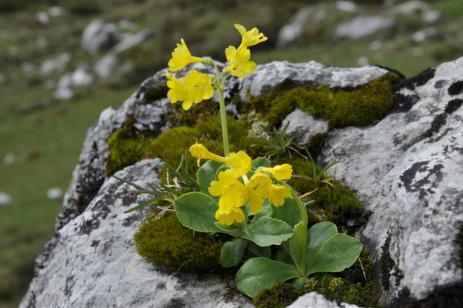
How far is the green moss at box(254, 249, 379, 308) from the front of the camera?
2.91 meters

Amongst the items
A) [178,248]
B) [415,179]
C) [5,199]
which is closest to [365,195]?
[415,179]

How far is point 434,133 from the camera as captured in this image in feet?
11.7

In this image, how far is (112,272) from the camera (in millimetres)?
3430

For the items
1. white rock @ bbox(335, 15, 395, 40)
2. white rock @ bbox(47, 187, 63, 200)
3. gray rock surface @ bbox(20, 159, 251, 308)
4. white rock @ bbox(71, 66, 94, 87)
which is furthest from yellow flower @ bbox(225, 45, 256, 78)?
white rock @ bbox(71, 66, 94, 87)

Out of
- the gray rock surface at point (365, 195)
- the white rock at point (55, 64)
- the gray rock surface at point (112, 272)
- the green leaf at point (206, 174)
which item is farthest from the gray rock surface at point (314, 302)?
the white rock at point (55, 64)

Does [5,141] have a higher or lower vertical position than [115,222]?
higher

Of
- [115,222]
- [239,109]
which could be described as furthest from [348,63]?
[115,222]

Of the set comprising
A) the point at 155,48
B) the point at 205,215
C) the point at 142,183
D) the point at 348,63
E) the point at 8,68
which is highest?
the point at 8,68

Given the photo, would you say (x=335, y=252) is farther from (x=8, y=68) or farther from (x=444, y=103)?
(x=8, y=68)

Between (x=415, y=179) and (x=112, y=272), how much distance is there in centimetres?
174

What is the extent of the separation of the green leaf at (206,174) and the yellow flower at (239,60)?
57 cm

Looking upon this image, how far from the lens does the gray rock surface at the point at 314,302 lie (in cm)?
266

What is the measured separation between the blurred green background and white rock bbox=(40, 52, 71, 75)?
0.05 meters

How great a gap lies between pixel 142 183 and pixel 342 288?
5.52 feet
